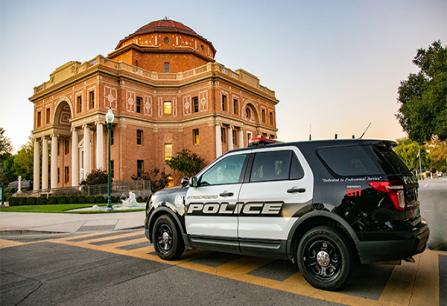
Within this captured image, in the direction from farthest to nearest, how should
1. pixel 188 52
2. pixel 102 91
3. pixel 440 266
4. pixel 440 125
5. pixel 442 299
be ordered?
pixel 188 52 → pixel 102 91 → pixel 440 125 → pixel 440 266 → pixel 442 299

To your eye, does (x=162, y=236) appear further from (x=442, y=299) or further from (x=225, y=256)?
(x=442, y=299)

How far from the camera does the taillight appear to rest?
3902mm

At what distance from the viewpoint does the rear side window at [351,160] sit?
415cm

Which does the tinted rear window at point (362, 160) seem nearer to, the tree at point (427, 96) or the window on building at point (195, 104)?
the tree at point (427, 96)

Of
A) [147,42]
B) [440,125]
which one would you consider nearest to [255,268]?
[440,125]

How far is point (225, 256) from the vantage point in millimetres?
6172

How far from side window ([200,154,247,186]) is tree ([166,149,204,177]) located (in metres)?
32.3

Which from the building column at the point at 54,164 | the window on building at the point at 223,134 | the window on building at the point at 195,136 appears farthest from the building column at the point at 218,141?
the building column at the point at 54,164

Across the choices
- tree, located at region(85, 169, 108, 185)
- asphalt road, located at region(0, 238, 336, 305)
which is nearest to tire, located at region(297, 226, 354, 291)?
asphalt road, located at region(0, 238, 336, 305)

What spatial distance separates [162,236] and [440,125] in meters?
21.2

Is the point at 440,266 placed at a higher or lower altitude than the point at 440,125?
lower

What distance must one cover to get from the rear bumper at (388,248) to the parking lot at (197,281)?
1.43ft

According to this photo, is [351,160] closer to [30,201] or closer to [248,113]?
[30,201]

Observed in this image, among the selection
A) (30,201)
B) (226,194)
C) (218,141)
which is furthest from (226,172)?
(218,141)
